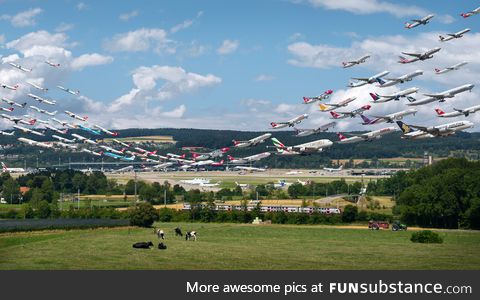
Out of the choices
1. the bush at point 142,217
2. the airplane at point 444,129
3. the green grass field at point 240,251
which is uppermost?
the airplane at point 444,129

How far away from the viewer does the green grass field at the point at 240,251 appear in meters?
62.4

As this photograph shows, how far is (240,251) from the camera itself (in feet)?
238

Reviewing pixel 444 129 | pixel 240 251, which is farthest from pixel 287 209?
pixel 240 251

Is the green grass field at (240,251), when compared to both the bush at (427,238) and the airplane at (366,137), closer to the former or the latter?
the bush at (427,238)

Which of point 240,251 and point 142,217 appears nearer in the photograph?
point 240,251

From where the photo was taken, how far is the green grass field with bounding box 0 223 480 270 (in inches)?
2458

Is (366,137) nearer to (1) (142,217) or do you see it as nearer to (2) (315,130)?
(2) (315,130)

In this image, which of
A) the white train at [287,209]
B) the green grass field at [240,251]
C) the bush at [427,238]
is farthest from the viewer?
the white train at [287,209]

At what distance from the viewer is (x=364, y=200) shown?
153750mm

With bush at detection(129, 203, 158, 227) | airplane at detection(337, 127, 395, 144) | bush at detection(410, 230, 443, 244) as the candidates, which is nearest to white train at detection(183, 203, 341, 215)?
airplane at detection(337, 127, 395, 144)

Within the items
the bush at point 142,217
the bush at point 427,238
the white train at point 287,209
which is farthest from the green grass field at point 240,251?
the white train at point 287,209
